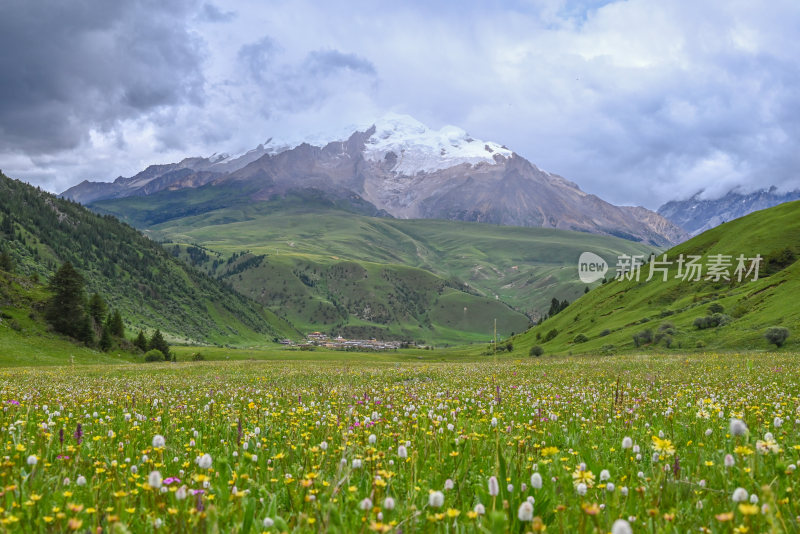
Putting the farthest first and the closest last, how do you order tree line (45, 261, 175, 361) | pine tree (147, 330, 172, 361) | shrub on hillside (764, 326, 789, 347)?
pine tree (147, 330, 172, 361)
tree line (45, 261, 175, 361)
shrub on hillside (764, 326, 789, 347)

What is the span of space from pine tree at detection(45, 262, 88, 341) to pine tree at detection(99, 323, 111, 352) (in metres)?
4.02

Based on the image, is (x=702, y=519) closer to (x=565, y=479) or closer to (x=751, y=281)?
A: (x=565, y=479)

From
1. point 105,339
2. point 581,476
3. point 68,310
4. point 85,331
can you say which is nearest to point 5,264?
point 68,310

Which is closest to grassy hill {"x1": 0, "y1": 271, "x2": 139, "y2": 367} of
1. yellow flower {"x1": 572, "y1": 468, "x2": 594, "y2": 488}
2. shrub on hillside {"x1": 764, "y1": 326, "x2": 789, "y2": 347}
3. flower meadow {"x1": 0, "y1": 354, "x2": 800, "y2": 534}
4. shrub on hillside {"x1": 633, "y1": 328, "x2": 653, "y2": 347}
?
flower meadow {"x1": 0, "y1": 354, "x2": 800, "y2": 534}

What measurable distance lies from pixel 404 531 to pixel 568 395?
11067mm

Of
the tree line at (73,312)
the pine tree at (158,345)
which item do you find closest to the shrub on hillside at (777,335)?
the tree line at (73,312)

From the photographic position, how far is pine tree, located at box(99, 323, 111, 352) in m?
109

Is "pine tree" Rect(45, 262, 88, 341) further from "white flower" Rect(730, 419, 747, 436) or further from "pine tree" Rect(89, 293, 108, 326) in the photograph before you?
"white flower" Rect(730, 419, 747, 436)

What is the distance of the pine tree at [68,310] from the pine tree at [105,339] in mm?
4017

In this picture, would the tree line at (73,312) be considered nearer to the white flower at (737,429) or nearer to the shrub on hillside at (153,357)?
the shrub on hillside at (153,357)

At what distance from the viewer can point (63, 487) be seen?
466cm

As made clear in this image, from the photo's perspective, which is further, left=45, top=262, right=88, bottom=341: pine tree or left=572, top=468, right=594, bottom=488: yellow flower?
left=45, top=262, right=88, bottom=341: pine tree

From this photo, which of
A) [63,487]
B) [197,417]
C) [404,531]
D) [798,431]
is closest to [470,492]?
[404,531]

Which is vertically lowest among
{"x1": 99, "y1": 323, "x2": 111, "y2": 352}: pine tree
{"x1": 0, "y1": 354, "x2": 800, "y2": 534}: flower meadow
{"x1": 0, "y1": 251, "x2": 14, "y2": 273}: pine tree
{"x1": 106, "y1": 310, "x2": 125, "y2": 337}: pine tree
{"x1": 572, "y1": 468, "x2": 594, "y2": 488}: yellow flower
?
{"x1": 99, "y1": 323, "x2": 111, "y2": 352}: pine tree
